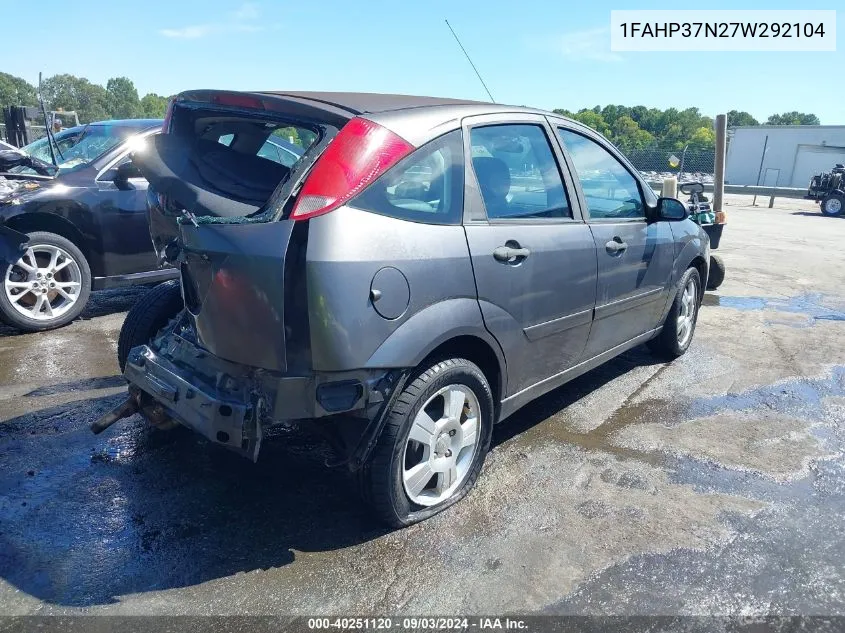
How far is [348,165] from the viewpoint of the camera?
2496 mm

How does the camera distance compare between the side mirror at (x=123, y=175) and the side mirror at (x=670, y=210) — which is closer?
the side mirror at (x=670, y=210)

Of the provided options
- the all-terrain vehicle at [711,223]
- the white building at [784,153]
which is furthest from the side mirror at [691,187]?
the white building at [784,153]

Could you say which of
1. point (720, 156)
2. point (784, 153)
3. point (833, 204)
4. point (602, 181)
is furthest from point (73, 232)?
point (784, 153)

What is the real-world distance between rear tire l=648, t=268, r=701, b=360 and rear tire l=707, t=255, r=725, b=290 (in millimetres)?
2733

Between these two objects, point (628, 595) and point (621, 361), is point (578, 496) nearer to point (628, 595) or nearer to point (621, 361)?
point (628, 595)

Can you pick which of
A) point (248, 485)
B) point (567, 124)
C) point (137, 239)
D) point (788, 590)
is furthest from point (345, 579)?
point (137, 239)

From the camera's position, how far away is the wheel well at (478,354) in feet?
9.49

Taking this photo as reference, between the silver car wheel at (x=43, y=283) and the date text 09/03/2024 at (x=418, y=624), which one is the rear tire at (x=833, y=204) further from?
the date text 09/03/2024 at (x=418, y=624)

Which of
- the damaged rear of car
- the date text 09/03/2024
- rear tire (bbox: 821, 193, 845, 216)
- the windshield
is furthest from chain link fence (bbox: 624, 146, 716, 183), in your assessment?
the date text 09/03/2024

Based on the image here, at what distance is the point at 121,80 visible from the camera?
124 m

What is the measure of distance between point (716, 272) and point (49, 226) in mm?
7247

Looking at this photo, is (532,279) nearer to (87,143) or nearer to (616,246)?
(616,246)

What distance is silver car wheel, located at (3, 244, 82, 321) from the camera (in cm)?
546

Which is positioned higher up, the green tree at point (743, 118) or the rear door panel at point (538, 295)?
the green tree at point (743, 118)
